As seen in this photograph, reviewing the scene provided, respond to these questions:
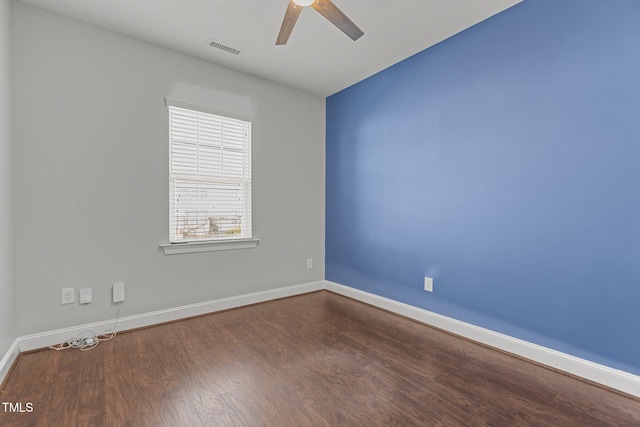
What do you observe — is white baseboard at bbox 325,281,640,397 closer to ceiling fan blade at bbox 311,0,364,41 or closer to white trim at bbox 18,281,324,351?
white trim at bbox 18,281,324,351

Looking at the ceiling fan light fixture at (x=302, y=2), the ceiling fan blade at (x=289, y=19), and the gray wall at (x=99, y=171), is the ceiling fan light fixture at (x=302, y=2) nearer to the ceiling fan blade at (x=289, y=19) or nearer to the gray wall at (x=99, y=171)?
the ceiling fan blade at (x=289, y=19)

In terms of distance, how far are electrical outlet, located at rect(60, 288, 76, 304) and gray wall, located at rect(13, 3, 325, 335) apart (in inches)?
1.7

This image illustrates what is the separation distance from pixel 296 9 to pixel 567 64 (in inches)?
73.5

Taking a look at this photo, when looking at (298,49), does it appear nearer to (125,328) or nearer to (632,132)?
(632,132)

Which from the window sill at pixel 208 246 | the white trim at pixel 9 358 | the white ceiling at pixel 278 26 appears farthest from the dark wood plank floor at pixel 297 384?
the white ceiling at pixel 278 26

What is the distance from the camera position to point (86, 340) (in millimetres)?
2424

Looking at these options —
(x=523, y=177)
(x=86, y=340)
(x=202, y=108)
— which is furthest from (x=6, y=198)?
(x=523, y=177)

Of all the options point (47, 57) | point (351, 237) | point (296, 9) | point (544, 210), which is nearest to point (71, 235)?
point (47, 57)

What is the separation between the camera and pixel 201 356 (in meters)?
2.22

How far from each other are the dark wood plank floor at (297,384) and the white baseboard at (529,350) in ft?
0.24

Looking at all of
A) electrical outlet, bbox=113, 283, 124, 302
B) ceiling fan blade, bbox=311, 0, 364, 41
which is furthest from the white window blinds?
ceiling fan blade, bbox=311, 0, 364, 41

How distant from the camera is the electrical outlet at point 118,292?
2.62 meters

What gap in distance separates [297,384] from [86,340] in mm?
1814

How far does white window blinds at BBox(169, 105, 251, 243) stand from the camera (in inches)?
117
